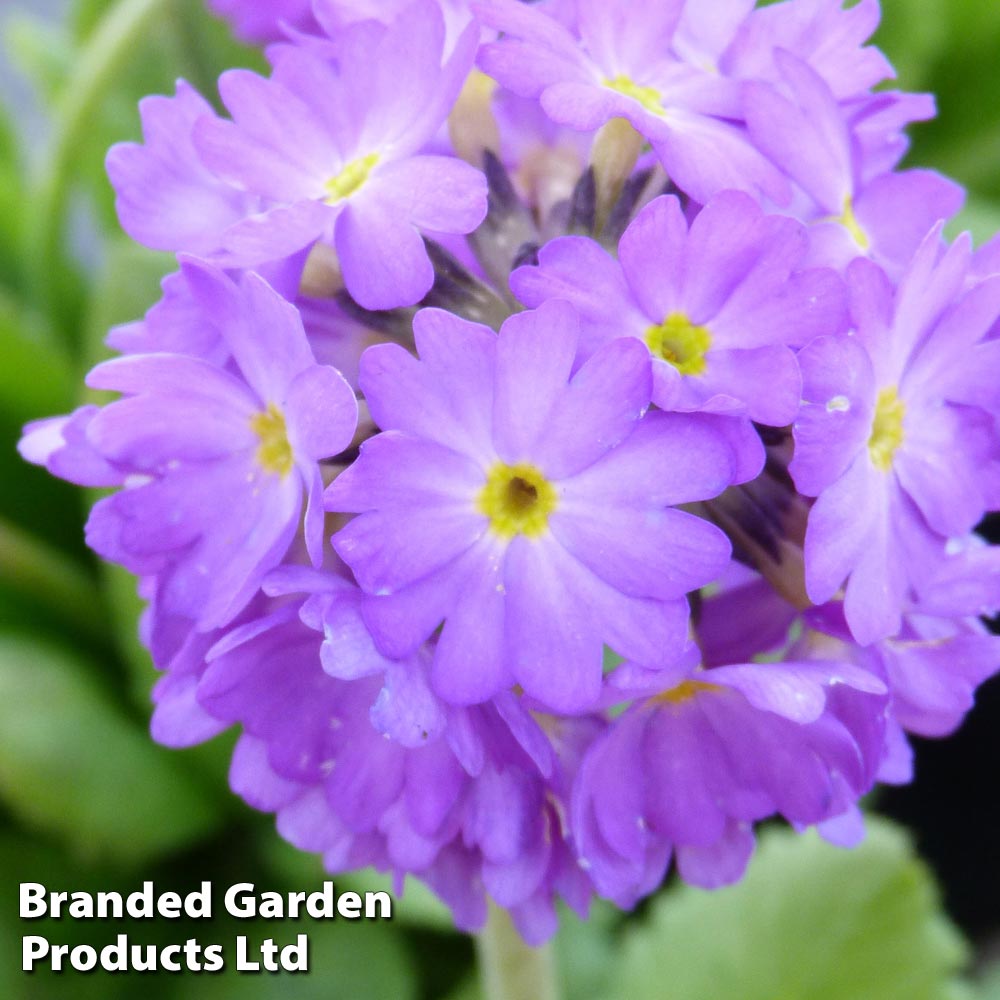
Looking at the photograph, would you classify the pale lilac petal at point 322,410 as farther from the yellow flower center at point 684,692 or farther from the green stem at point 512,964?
the green stem at point 512,964

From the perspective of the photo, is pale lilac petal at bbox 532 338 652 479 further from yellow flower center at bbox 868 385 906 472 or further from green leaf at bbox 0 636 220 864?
green leaf at bbox 0 636 220 864

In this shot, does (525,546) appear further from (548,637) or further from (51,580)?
(51,580)

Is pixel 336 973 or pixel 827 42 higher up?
pixel 827 42

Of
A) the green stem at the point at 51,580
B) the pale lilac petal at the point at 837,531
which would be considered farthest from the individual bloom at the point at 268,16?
the pale lilac petal at the point at 837,531

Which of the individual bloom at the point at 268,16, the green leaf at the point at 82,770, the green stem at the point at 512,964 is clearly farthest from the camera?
the individual bloom at the point at 268,16

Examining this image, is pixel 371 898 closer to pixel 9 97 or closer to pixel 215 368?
pixel 215 368

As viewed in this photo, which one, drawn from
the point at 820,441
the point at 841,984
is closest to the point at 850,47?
the point at 820,441

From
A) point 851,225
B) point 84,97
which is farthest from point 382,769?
point 84,97
